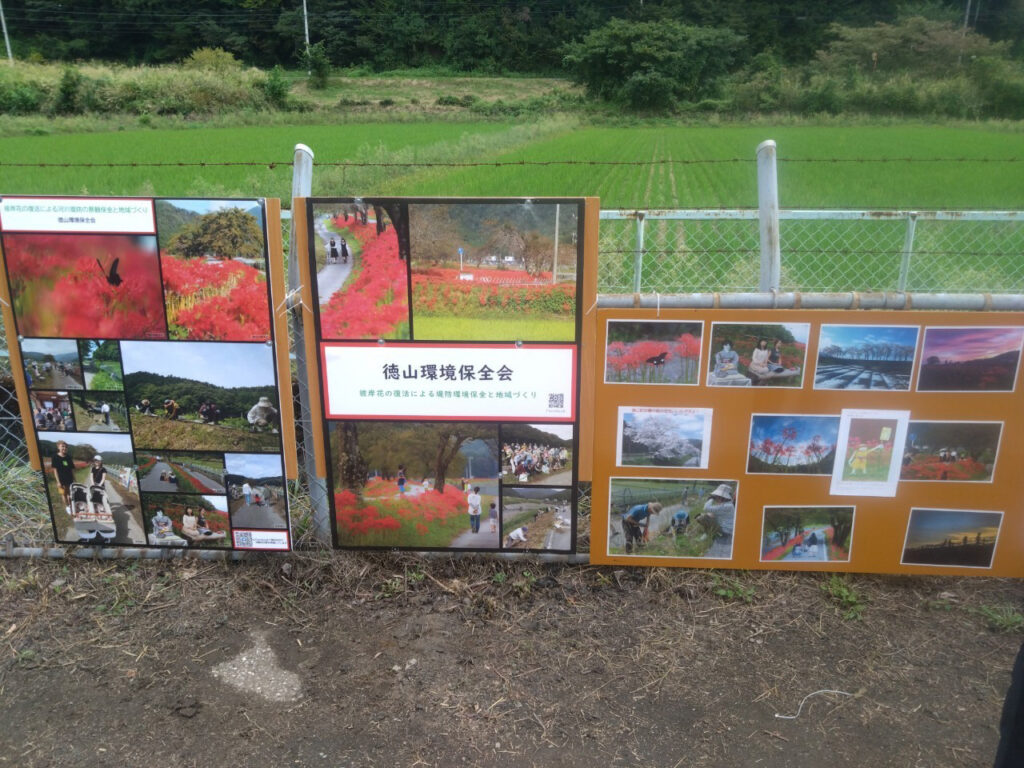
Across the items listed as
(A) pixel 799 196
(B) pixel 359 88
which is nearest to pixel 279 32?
(B) pixel 359 88

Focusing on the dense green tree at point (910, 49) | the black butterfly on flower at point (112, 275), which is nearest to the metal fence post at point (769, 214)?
the black butterfly on flower at point (112, 275)

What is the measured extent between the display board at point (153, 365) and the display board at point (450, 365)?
256 mm

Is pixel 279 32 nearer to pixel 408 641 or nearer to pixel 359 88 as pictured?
pixel 359 88

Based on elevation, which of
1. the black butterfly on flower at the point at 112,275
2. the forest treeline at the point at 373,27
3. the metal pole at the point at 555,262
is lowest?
the black butterfly on flower at the point at 112,275

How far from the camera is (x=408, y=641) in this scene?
10.3 feet

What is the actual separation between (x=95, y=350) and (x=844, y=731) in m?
3.44

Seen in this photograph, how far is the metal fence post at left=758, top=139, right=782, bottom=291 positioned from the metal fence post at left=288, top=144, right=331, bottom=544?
2.01m

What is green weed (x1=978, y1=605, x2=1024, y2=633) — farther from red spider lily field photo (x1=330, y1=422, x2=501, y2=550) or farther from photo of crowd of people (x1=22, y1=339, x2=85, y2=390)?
photo of crowd of people (x1=22, y1=339, x2=85, y2=390)

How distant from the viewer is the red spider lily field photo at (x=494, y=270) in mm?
3105

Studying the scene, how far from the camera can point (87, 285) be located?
3.30m

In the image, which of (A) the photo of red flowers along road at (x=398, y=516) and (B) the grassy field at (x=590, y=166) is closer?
(A) the photo of red flowers along road at (x=398, y=516)

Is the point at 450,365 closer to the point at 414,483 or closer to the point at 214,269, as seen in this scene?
the point at 414,483

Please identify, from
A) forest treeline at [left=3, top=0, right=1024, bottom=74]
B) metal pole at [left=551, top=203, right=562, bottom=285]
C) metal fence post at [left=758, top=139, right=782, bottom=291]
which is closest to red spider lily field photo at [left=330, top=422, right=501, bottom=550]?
metal pole at [left=551, top=203, right=562, bottom=285]

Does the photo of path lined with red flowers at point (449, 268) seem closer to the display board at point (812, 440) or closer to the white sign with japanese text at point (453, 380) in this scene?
the white sign with japanese text at point (453, 380)
